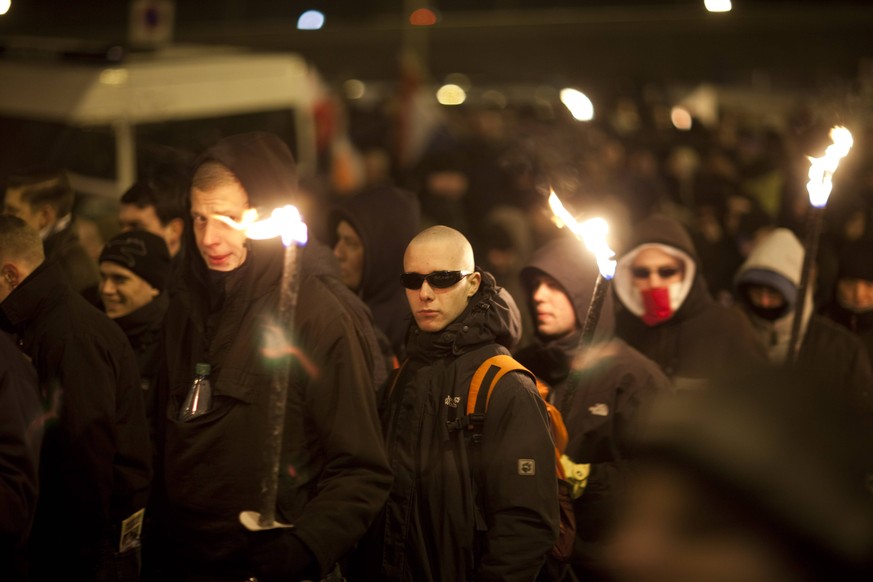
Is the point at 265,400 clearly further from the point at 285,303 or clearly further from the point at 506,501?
the point at 506,501

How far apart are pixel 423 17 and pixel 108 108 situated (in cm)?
2137

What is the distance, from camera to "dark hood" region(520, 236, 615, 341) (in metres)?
Answer: 5.04

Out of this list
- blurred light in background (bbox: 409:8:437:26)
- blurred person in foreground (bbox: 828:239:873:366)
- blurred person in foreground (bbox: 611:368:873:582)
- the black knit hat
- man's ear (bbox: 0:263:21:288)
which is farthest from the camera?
blurred light in background (bbox: 409:8:437:26)

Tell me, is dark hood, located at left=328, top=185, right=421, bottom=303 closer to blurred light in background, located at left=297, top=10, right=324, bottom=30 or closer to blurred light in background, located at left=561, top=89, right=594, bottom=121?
blurred light in background, located at left=561, top=89, right=594, bottom=121

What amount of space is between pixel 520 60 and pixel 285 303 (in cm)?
3005

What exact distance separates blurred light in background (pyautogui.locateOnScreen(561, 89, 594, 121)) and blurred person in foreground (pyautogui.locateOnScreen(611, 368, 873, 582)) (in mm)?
18161

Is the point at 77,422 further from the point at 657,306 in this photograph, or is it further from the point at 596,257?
the point at 657,306

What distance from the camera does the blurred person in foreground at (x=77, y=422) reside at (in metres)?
4.11

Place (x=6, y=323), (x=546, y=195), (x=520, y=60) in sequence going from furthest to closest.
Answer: (x=520, y=60), (x=546, y=195), (x=6, y=323)

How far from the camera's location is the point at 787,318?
6.73m

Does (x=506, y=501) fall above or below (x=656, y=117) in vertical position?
below

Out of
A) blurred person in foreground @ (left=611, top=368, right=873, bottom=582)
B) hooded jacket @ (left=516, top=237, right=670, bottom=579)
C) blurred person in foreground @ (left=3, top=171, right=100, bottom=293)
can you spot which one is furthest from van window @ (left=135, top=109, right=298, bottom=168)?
blurred person in foreground @ (left=611, top=368, right=873, bottom=582)

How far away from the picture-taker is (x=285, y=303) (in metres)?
3.20

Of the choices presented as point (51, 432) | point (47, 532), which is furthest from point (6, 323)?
point (47, 532)
